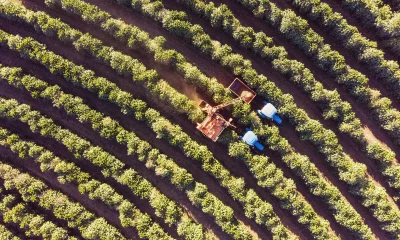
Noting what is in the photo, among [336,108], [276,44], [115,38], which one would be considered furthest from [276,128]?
[115,38]

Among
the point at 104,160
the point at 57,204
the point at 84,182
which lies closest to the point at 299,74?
the point at 104,160

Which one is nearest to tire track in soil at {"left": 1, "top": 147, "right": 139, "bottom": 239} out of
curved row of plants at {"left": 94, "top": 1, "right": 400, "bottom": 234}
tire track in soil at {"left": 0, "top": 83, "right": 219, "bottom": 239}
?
tire track in soil at {"left": 0, "top": 83, "right": 219, "bottom": 239}

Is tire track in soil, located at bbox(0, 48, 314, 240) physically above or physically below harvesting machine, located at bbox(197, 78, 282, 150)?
below

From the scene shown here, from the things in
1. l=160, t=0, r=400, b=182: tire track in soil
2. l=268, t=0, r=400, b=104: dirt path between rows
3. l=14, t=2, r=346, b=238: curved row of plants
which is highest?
l=268, t=0, r=400, b=104: dirt path between rows

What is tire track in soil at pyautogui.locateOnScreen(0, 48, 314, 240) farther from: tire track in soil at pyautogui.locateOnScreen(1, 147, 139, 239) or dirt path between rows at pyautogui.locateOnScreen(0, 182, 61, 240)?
dirt path between rows at pyautogui.locateOnScreen(0, 182, 61, 240)

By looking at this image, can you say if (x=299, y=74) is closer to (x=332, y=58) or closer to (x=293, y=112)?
(x=332, y=58)

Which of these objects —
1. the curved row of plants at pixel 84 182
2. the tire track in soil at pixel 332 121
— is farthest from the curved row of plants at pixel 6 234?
the tire track in soil at pixel 332 121

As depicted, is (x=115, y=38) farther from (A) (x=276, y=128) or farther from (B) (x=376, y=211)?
(B) (x=376, y=211)
